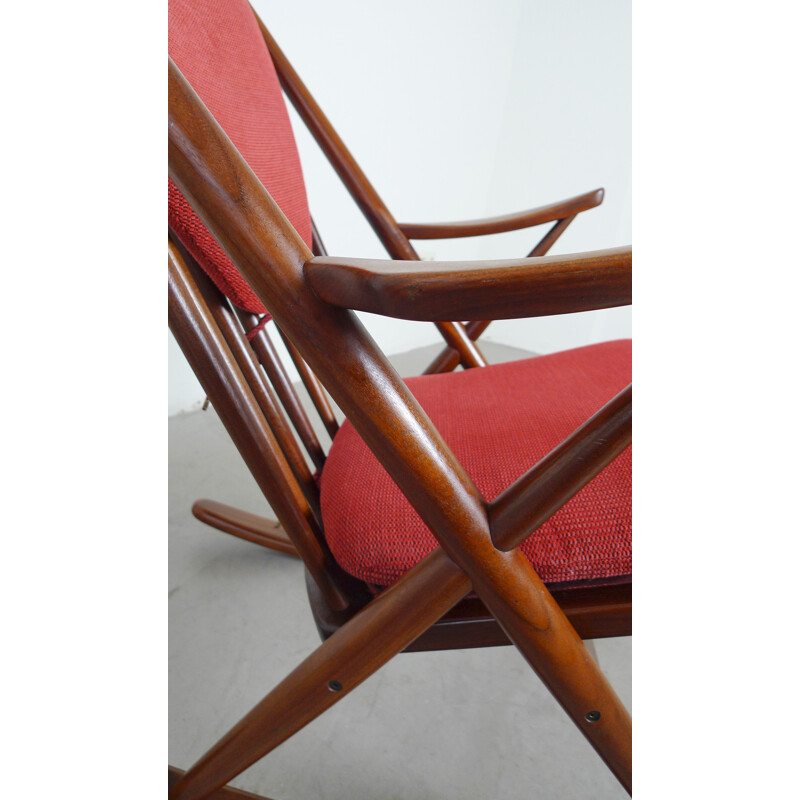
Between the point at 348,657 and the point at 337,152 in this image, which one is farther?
the point at 337,152

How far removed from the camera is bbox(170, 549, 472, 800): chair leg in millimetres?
457

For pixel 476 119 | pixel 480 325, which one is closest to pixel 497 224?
pixel 480 325

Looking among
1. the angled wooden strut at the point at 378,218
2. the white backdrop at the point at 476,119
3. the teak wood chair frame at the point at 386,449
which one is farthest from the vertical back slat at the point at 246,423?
the white backdrop at the point at 476,119

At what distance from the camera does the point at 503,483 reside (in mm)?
529

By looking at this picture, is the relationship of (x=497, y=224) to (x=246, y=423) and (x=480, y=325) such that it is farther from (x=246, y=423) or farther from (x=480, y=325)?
(x=246, y=423)

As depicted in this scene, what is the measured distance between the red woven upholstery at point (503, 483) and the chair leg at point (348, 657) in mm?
30

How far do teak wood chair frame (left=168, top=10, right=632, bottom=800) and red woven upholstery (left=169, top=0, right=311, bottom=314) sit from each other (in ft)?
0.10

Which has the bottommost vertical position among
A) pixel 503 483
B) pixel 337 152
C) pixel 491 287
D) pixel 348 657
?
pixel 348 657

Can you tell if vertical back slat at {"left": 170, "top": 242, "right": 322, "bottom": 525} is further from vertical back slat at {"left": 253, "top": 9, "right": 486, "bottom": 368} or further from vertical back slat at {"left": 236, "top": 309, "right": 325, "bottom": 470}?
vertical back slat at {"left": 253, "top": 9, "right": 486, "bottom": 368}

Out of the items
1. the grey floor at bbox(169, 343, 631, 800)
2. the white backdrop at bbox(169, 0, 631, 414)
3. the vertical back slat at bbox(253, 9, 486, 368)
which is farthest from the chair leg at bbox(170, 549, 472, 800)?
the white backdrop at bbox(169, 0, 631, 414)

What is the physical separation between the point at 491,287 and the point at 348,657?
0.32 metres
